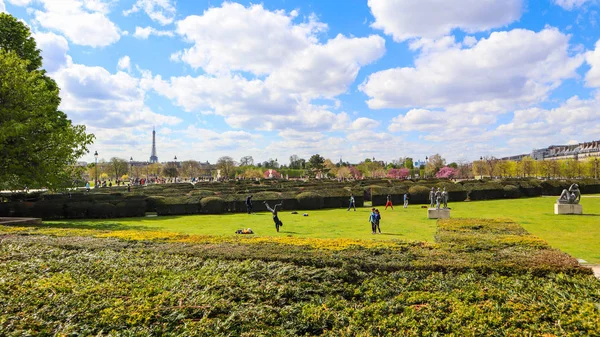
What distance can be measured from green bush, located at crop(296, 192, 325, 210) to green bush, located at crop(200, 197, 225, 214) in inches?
216

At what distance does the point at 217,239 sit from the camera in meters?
10.6

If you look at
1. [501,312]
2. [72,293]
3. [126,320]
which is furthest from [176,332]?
[501,312]

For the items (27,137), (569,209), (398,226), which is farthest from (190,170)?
(569,209)

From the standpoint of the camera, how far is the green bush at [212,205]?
25906 millimetres

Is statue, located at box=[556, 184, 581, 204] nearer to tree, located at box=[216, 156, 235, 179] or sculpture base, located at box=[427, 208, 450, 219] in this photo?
sculpture base, located at box=[427, 208, 450, 219]

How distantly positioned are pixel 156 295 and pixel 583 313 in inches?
228

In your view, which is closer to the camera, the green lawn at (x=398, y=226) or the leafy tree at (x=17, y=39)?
the green lawn at (x=398, y=226)

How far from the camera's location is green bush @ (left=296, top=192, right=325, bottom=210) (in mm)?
27500

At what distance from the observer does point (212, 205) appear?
2603cm

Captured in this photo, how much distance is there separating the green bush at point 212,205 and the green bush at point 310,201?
18.0ft

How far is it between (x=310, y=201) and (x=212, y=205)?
6.98 meters

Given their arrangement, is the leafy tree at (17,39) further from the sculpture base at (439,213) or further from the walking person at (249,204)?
the sculpture base at (439,213)

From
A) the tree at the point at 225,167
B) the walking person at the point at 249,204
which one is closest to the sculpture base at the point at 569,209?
the walking person at the point at 249,204

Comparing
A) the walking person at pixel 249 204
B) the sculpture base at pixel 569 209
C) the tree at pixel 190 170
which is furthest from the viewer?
the tree at pixel 190 170
